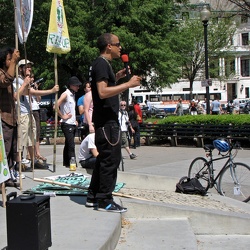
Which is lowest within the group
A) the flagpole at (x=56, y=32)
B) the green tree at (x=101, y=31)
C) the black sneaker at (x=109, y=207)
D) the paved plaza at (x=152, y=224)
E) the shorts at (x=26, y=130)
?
the paved plaza at (x=152, y=224)

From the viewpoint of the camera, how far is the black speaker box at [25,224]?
144 inches

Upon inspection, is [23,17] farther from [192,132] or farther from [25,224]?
[192,132]

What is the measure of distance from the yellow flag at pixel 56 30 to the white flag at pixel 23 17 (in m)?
0.69

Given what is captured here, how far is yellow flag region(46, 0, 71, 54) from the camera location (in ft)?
24.7

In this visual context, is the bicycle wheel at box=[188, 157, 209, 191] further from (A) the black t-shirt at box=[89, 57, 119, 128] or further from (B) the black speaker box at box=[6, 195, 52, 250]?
(B) the black speaker box at box=[6, 195, 52, 250]

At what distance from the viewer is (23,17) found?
6707mm

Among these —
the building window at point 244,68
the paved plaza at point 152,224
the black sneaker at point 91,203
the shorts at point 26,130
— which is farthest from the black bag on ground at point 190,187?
the building window at point 244,68

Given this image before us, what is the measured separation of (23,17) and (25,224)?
3.87 m

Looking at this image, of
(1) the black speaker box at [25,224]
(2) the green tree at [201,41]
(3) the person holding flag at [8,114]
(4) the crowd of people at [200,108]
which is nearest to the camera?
(1) the black speaker box at [25,224]

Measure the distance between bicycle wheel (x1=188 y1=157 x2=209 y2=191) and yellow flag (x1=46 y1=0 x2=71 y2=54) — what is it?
3.17 metres

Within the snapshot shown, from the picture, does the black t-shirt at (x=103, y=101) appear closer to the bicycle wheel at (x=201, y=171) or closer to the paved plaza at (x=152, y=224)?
the paved plaza at (x=152, y=224)

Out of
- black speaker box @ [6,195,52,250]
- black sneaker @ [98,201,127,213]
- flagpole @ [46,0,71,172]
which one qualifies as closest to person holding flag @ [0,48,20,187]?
flagpole @ [46,0,71,172]

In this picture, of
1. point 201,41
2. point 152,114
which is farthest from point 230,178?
A: point 201,41

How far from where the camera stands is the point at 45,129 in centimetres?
1914
